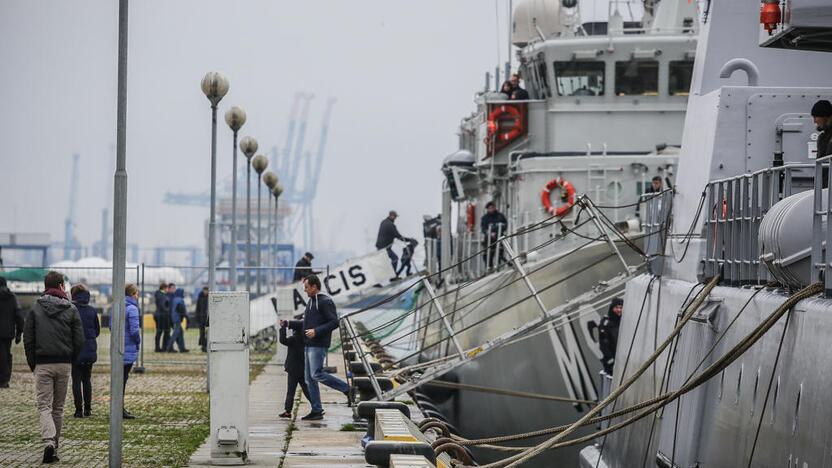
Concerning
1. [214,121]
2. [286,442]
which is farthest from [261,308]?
[286,442]

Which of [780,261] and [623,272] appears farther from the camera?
[623,272]

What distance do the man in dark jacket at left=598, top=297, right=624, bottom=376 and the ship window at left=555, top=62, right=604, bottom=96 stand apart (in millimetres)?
7790

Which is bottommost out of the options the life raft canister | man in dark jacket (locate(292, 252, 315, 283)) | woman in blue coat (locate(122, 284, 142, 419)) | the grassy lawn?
the grassy lawn

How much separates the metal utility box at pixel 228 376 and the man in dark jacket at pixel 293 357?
342 cm

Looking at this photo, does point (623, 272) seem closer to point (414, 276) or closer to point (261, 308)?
point (414, 276)

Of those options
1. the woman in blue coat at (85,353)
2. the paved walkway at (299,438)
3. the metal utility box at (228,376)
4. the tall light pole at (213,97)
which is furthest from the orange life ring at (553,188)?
the metal utility box at (228,376)

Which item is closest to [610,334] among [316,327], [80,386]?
[316,327]

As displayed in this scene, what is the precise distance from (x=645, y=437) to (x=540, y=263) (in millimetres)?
8506

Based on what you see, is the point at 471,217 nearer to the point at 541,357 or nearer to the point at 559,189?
the point at 559,189

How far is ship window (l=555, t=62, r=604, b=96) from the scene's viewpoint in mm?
25469

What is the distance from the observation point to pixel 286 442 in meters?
15.3

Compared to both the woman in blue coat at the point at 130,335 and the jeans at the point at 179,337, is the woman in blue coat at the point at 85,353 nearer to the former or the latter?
the woman in blue coat at the point at 130,335

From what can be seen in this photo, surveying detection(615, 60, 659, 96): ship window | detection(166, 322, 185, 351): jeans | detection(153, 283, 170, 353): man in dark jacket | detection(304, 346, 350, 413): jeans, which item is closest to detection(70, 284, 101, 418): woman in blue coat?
detection(304, 346, 350, 413): jeans

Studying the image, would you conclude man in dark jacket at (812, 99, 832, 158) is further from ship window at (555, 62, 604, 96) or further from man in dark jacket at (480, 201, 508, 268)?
ship window at (555, 62, 604, 96)
